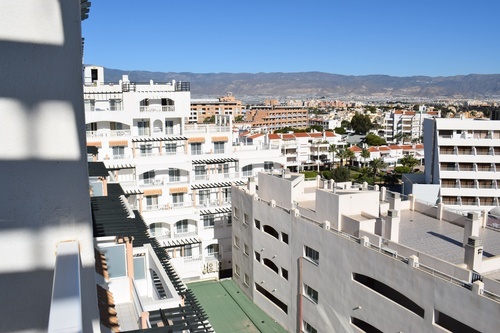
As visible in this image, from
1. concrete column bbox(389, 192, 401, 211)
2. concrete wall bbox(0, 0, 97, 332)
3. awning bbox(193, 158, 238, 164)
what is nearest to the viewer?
concrete wall bbox(0, 0, 97, 332)

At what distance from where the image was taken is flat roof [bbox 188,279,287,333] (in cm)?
2327

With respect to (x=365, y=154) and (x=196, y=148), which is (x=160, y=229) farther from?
(x=365, y=154)

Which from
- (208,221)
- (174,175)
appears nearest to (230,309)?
(208,221)

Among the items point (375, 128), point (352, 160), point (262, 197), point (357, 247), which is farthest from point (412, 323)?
point (375, 128)

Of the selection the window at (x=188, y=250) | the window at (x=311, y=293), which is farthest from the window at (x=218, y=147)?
the window at (x=311, y=293)

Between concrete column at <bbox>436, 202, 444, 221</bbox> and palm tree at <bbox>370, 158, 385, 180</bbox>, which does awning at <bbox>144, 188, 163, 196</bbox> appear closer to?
concrete column at <bbox>436, 202, 444, 221</bbox>

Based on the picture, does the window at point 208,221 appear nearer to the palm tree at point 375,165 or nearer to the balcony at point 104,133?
the balcony at point 104,133

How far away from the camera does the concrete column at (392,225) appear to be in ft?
56.6

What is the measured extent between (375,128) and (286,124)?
28.9m

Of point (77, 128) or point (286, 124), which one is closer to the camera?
point (77, 128)

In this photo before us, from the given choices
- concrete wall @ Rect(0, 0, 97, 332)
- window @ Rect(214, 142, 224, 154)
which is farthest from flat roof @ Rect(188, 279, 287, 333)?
concrete wall @ Rect(0, 0, 97, 332)

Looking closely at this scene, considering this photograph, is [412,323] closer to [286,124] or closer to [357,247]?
[357,247]

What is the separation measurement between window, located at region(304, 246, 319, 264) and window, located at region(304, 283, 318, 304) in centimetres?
141

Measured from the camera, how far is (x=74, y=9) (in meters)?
3.00
